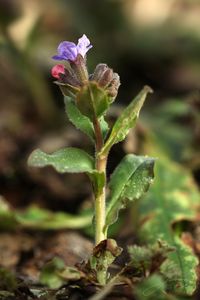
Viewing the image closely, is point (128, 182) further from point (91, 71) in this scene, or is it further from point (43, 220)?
point (91, 71)

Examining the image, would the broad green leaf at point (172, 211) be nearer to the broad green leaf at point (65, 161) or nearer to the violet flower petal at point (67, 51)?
the broad green leaf at point (65, 161)

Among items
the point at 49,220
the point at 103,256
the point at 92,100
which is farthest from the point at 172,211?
the point at 92,100

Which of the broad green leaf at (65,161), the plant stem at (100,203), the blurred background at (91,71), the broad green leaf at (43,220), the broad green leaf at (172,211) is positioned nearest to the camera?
the broad green leaf at (65,161)

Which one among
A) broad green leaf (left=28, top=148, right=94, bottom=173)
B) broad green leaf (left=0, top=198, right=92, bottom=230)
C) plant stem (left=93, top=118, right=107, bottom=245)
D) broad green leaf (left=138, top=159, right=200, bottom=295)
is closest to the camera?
broad green leaf (left=28, top=148, right=94, bottom=173)

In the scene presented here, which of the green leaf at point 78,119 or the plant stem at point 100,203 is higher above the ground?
the green leaf at point 78,119

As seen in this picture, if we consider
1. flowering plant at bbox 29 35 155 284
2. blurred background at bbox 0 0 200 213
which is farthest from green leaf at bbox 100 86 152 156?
blurred background at bbox 0 0 200 213

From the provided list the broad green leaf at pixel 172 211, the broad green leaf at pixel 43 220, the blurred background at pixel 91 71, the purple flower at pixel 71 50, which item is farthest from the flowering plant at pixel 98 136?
the blurred background at pixel 91 71

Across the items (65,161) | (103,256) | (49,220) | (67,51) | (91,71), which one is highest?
(67,51)

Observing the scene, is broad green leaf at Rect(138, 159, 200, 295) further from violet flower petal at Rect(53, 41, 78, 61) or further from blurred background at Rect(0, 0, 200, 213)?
violet flower petal at Rect(53, 41, 78, 61)
